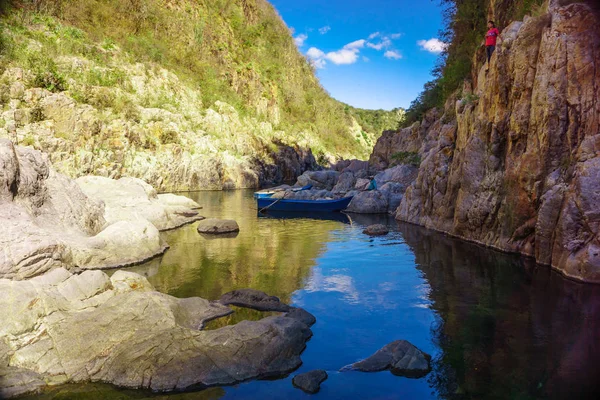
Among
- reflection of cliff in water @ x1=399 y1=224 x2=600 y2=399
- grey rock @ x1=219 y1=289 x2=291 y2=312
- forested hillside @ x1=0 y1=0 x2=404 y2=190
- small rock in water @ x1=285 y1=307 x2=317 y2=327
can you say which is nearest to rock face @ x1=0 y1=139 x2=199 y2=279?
grey rock @ x1=219 y1=289 x2=291 y2=312

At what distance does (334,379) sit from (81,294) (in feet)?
16.5

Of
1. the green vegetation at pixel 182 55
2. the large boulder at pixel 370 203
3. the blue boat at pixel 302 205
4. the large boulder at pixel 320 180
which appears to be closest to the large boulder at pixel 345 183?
the large boulder at pixel 320 180

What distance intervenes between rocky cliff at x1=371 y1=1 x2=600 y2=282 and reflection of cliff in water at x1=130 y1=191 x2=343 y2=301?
634 cm

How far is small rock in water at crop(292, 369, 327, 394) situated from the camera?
6.69m

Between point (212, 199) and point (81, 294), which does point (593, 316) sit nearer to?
point (81, 294)

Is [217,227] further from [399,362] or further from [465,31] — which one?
[465,31]

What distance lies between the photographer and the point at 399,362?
24.3 ft

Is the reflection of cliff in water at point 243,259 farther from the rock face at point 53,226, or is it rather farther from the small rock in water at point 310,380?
the small rock in water at point 310,380

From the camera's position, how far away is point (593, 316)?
9367 millimetres

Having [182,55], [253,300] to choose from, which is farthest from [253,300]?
[182,55]

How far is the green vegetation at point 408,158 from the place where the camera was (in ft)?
104

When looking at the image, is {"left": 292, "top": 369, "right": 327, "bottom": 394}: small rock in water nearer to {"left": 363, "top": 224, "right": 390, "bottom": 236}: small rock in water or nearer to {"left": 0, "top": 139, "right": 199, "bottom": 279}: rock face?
{"left": 0, "top": 139, "right": 199, "bottom": 279}: rock face

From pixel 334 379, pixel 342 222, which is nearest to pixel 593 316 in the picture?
pixel 334 379

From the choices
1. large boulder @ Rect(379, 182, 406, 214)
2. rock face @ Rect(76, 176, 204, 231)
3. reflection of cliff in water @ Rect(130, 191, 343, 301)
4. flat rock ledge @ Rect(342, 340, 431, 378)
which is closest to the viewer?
flat rock ledge @ Rect(342, 340, 431, 378)
